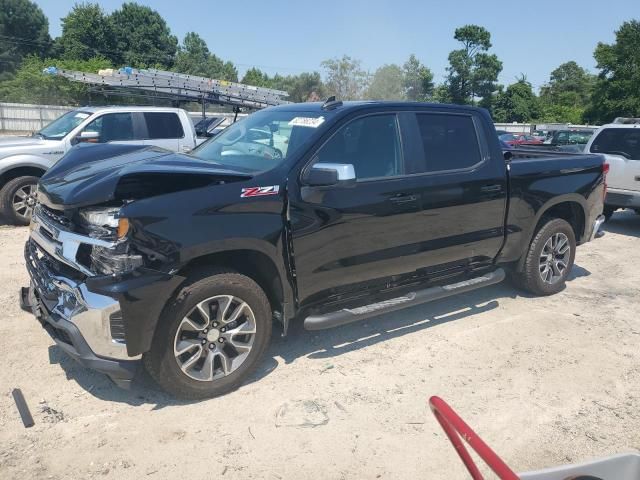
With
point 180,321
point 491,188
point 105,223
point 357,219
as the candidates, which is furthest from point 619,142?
point 105,223

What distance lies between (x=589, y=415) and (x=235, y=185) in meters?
2.80

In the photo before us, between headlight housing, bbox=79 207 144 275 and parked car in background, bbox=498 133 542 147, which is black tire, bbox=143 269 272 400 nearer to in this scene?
headlight housing, bbox=79 207 144 275

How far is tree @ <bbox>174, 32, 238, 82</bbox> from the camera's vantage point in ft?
224

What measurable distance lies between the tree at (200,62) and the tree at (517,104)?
1499 inches

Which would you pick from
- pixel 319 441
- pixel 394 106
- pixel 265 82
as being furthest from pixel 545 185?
pixel 265 82

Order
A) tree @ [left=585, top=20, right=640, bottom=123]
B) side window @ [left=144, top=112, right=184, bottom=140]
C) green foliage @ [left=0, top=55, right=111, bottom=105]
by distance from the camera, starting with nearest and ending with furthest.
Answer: side window @ [left=144, top=112, right=184, bottom=140] → tree @ [left=585, top=20, right=640, bottom=123] → green foliage @ [left=0, top=55, right=111, bottom=105]

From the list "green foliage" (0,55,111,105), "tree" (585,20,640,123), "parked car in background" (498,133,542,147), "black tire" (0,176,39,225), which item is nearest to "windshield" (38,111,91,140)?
"black tire" (0,176,39,225)

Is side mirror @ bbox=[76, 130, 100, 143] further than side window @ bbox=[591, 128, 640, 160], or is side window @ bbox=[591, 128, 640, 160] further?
side window @ bbox=[591, 128, 640, 160]

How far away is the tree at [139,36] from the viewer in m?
62.4

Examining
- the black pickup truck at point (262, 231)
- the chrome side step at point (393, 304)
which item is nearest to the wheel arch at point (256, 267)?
the black pickup truck at point (262, 231)

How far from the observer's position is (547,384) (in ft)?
12.5

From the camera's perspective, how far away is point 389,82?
59562 mm

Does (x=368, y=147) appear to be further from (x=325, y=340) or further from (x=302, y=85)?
(x=302, y=85)

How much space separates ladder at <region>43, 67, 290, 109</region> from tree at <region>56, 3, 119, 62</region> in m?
50.5
